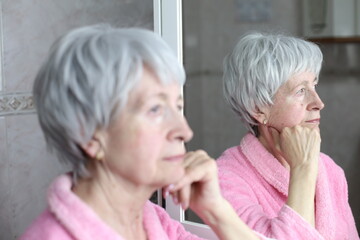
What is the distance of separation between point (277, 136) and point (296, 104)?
91mm

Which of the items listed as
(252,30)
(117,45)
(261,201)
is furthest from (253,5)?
(117,45)

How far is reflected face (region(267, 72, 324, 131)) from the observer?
140cm

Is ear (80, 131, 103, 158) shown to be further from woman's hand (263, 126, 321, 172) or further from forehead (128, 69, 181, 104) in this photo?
woman's hand (263, 126, 321, 172)

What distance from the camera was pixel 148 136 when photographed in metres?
0.84

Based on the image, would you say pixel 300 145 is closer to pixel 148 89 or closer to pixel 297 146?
pixel 297 146

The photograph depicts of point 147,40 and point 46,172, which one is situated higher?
point 147,40

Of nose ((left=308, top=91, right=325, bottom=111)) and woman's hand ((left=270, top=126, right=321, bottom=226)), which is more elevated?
nose ((left=308, top=91, right=325, bottom=111))

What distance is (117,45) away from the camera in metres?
0.83

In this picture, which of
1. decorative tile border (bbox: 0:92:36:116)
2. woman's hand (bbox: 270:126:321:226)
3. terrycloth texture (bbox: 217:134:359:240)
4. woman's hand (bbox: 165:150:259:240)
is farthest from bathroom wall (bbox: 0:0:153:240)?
woman's hand (bbox: 165:150:259:240)

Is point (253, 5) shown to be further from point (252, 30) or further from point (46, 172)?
point (46, 172)

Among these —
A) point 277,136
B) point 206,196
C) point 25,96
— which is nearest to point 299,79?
point 277,136

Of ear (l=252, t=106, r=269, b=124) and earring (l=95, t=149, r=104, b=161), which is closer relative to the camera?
earring (l=95, t=149, r=104, b=161)

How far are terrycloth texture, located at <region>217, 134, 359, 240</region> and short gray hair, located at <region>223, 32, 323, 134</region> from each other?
0.11 meters

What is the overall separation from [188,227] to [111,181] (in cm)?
79
